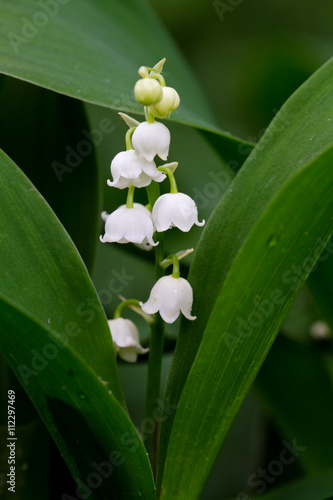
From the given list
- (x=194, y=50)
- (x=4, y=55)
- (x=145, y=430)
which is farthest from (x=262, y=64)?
(x=194, y=50)

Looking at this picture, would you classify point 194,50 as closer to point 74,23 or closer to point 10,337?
point 74,23

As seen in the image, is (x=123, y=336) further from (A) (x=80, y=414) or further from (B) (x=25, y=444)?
(B) (x=25, y=444)

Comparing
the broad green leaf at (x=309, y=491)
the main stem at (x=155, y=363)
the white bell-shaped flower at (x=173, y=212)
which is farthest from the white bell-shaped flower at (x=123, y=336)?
the broad green leaf at (x=309, y=491)

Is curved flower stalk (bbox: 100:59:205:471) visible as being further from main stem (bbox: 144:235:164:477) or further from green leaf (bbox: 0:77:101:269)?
green leaf (bbox: 0:77:101:269)

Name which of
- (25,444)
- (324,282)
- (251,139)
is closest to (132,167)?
(324,282)

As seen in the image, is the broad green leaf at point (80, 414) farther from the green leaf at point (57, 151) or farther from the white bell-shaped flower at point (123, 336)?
the green leaf at point (57, 151)

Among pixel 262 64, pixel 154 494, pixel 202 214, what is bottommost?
pixel 154 494
